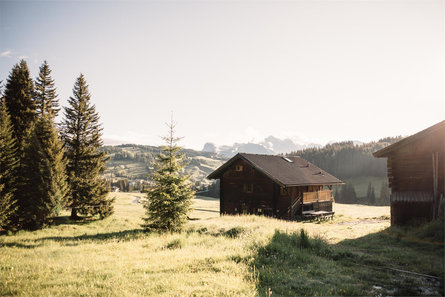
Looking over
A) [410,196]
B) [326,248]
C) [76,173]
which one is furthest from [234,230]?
[76,173]

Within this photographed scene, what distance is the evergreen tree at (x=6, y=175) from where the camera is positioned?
21.4 m

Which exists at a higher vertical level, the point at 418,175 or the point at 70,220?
the point at 418,175

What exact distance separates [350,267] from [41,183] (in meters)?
26.7

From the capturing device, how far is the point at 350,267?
962cm

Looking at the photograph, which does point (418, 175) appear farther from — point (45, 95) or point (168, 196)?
point (45, 95)

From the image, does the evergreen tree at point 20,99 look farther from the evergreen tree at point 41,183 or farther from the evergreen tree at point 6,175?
the evergreen tree at point 6,175

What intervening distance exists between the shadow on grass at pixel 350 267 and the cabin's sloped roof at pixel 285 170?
45.9ft

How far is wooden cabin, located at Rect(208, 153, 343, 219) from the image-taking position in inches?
1103

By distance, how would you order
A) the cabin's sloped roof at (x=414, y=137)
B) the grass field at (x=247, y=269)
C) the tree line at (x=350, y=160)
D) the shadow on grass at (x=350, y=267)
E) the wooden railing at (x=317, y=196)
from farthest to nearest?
the tree line at (x=350, y=160)
the wooden railing at (x=317, y=196)
the cabin's sloped roof at (x=414, y=137)
the shadow on grass at (x=350, y=267)
the grass field at (x=247, y=269)

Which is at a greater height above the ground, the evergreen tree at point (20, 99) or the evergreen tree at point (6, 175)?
the evergreen tree at point (20, 99)

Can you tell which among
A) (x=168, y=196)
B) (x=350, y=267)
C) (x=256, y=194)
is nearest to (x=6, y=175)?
(x=168, y=196)

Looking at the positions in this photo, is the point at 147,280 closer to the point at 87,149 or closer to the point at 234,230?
the point at 234,230

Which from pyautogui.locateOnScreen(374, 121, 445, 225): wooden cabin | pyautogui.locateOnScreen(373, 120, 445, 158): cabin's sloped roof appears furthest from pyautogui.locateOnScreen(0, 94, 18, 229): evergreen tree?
pyautogui.locateOnScreen(374, 121, 445, 225): wooden cabin

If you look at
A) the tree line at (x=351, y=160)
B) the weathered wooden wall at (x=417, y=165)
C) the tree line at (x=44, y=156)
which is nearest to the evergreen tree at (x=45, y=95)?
the tree line at (x=44, y=156)
